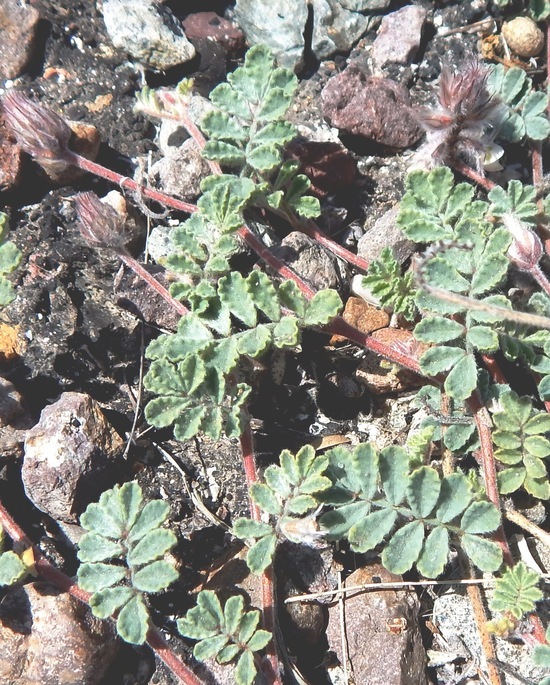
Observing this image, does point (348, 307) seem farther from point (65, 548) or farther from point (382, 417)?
point (65, 548)

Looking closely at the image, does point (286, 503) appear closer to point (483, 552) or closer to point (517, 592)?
point (483, 552)

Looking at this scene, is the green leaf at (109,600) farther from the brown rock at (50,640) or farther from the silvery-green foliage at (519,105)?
the silvery-green foliage at (519,105)

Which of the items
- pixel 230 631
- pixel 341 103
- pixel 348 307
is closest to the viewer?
pixel 230 631

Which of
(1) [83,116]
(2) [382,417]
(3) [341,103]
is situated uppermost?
(3) [341,103]

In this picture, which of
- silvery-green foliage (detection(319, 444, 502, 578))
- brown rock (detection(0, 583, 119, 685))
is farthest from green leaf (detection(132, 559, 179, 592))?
silvery-green foliage (detection(319, 444, 502, 578))

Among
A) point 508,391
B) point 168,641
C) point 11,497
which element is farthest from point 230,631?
point 508,391

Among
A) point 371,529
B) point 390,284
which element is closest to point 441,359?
point 390,284

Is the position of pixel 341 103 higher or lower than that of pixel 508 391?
higher
